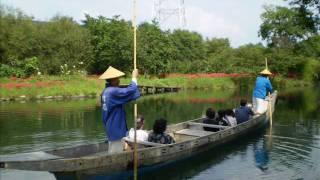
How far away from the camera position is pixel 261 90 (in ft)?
52.4

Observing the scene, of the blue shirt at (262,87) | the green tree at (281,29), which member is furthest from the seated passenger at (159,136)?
the green tree at (281,29)

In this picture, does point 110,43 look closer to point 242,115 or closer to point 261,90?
point 261,90

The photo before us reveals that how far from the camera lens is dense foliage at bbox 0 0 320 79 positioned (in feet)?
127

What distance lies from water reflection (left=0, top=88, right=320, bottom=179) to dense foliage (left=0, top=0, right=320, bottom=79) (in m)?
16.6

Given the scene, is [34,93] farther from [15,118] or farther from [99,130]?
[99,130]

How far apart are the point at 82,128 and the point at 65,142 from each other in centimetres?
291

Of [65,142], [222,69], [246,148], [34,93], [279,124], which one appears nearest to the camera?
[246,148]

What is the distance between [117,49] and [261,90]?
90.0 ft

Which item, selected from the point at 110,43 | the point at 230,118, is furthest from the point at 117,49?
the point at 230,118

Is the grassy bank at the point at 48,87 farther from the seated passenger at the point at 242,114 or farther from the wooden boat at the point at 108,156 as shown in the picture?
the wooden boat at the point at 108,156

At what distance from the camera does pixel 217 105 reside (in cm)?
2544

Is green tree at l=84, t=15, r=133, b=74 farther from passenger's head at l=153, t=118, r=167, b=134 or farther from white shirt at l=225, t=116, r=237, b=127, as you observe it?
passenger's head at l=153, t=118, r=167, b=134

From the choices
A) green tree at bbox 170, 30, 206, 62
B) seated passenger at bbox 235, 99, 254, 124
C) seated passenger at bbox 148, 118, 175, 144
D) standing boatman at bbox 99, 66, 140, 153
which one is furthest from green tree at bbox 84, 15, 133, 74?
standing boatman at bbox 99, 66, 140, 153

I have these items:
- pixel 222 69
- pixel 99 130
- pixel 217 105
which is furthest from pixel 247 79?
pixel 99 130
